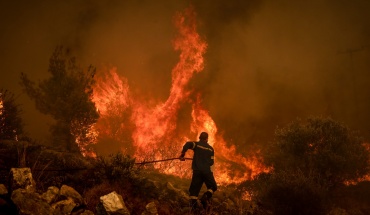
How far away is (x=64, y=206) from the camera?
243 inches

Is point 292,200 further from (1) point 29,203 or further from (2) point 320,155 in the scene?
(1) point 29,203

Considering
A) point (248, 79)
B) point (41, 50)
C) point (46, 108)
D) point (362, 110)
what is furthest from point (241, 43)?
point (46, 108)

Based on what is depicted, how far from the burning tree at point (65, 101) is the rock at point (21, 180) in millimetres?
16199

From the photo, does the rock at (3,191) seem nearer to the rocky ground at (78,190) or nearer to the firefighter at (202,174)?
the rocky ground at (78,190)

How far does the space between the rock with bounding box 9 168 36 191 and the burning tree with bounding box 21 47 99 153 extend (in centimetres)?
1620

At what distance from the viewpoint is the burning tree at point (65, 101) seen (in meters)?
21.8

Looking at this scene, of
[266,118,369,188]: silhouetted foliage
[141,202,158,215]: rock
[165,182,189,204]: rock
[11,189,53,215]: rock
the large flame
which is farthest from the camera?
the large flame

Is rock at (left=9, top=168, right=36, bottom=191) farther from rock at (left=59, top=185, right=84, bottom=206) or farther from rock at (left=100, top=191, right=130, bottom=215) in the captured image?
rock at (left=100, top=191, right=130, bottom=215)

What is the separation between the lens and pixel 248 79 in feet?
155

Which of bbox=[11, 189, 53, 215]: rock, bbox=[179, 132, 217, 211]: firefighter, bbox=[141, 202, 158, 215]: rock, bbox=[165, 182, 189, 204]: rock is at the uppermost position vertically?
bbox=[179, 132, 217, 211]: firefighter

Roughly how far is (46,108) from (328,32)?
44165mm

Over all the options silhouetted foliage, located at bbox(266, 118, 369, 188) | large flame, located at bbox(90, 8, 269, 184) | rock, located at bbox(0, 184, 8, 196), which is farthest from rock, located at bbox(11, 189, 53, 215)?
large flame, located at bbox(90, 8, 269, 184)

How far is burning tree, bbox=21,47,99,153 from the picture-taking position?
2180 cm

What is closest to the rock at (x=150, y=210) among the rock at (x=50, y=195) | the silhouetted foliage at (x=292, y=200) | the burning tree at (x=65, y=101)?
the rock at (x=50, y=195)
